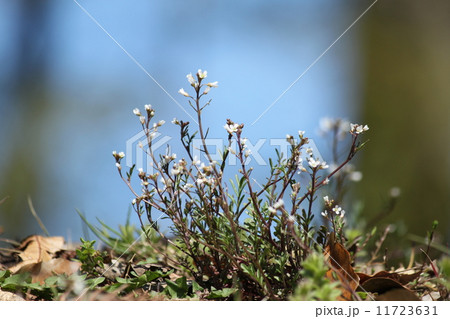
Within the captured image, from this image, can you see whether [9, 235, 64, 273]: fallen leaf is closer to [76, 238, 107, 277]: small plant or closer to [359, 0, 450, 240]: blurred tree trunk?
[76, 238, 107, 277]: small plant

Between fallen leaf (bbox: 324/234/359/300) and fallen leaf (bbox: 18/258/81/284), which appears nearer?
fallen leaf (bbox: 324/234/359/300)

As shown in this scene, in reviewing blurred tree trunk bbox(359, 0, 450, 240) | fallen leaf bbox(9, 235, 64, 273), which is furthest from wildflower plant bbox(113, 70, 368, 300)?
blurred tree trunk bbox(359, 0, 450, 240)

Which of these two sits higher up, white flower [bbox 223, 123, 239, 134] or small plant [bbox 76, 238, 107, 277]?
white flower [bbox 223, 123, 239, 134]

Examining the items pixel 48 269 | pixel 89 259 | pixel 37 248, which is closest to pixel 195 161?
pixel 89 259

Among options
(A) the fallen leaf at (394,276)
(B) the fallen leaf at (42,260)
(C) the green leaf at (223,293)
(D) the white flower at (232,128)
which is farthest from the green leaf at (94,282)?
(A) the fallen leaf at (394,276)

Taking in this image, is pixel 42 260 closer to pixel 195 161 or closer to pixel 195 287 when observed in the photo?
pixel 195 287

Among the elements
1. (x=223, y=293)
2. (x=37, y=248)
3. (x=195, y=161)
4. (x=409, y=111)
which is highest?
(x=409, y=111)

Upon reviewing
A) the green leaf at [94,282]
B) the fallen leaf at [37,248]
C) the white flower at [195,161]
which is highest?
the white flower at [195,161]

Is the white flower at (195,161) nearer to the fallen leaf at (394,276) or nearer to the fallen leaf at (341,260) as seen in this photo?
the fallen leaf at (341,260)
